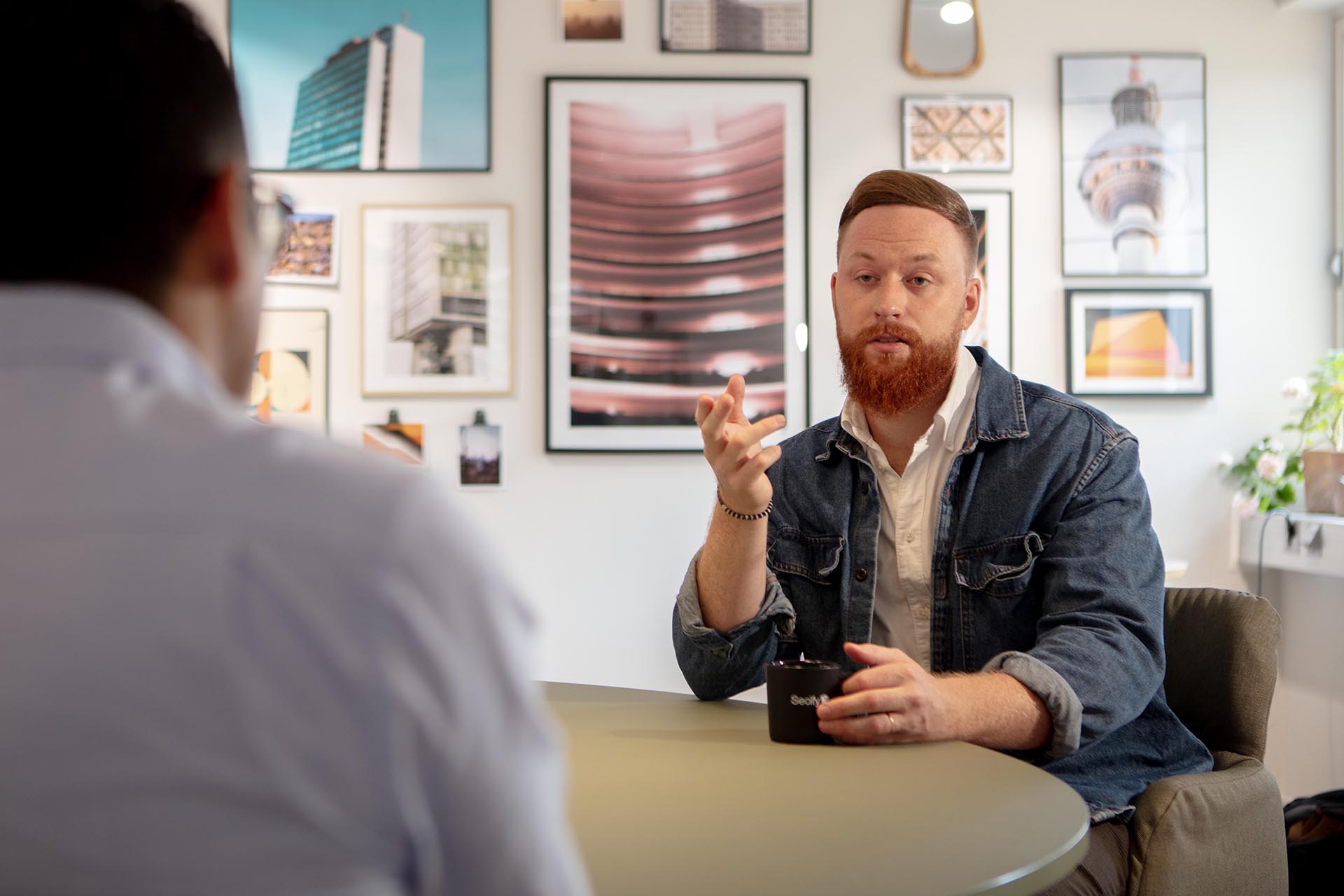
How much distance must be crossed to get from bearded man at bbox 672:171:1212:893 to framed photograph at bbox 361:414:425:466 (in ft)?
6.56

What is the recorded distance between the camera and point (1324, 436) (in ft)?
12.3

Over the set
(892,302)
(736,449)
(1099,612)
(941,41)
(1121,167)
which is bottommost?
(1099,612)

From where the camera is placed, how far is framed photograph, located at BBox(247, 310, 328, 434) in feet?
12.4

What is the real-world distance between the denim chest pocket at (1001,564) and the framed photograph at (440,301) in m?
2.27

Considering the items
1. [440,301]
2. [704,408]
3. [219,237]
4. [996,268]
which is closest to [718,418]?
[704,408]

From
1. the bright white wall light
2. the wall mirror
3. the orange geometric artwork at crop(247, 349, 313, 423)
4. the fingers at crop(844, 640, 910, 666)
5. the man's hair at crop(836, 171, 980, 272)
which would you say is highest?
the bright white wall light

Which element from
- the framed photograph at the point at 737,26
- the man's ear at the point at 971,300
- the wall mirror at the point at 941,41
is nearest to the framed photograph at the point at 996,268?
the wall mirror at the point at 941,41

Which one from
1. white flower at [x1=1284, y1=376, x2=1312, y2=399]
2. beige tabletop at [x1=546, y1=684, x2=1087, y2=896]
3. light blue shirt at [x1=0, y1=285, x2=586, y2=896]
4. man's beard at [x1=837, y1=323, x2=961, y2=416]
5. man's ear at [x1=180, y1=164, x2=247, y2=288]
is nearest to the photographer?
light blue shirt at [x1=0, y1=285, x2=586, y2=896]

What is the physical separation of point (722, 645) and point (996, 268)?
98.6 inches

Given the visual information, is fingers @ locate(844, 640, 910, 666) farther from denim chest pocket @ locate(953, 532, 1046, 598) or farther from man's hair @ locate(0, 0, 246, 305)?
man's hair @ locate(0, 0, 246, 305)

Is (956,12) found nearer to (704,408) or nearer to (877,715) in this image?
(704,408)

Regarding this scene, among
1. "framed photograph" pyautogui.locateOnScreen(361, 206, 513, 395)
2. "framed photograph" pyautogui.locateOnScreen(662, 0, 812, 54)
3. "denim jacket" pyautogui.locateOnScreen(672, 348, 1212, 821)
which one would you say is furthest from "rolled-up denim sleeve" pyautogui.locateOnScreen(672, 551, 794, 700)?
"framed photograph" pyautogui.locateOnScreen(662, 0, 812, 54)

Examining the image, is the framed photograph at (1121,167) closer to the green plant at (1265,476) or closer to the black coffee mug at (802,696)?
the green plant at (1265,476)

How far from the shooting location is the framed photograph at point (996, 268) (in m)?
3.80
